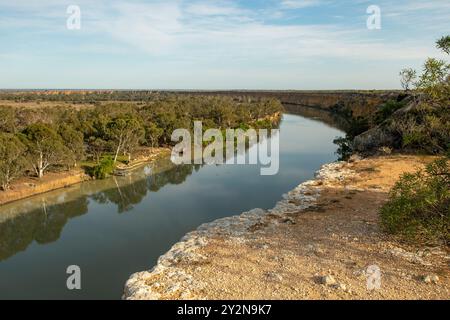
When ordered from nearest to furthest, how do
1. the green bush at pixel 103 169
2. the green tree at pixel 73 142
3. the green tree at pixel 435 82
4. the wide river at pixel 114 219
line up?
the green tree at pixel 435 82 < the wide river at pixel 114 219 < the green tree at pixel 73 142 < the green bush at pixel 103 169

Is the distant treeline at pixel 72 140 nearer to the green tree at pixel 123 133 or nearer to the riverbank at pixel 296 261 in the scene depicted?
the green tree at pixel 123 133

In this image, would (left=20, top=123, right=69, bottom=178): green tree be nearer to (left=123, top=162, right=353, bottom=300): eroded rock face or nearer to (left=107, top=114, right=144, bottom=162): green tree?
(left=107, top=114, right=144, bottom=162): green tree

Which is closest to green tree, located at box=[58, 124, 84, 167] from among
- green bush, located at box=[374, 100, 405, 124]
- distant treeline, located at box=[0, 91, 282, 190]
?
distant treeline, located at box=[0, 91, 282, 190]

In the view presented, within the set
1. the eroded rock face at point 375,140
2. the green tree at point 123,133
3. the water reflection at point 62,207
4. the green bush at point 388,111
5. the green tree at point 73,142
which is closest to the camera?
the water reflection at point 62,207

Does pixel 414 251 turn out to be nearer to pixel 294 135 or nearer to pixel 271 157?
pixel 271 157

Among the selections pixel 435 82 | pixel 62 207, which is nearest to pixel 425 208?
pixel 435 82

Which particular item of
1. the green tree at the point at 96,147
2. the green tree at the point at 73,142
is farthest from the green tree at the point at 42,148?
the green tree at the point at 96,147
